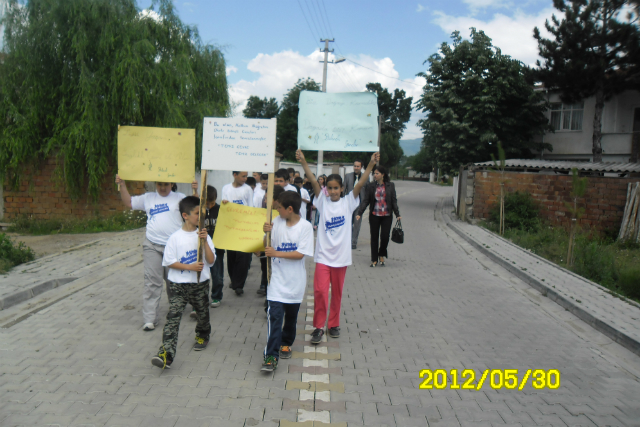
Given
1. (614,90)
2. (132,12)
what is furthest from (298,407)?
(614,90)

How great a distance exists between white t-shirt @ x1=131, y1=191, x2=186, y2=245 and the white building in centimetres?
2345

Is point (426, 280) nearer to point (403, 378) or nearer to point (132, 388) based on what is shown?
point (403, 378)

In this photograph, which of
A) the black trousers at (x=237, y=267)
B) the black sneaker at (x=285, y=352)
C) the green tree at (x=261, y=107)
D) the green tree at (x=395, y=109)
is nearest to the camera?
the black sneaker at (x=285, y=352)

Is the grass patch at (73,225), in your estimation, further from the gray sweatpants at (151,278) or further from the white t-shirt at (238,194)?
the gray sweatpants at (151,278)

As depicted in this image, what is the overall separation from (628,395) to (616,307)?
120 inches

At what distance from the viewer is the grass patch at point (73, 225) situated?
13.8 meters

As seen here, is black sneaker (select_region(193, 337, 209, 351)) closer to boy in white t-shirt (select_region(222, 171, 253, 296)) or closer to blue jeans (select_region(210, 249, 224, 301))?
blue jeans (select_region(210, 249, 224, 301))

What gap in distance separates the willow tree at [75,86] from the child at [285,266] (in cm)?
1075

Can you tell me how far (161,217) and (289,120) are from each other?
6025cm

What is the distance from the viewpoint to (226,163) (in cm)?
488

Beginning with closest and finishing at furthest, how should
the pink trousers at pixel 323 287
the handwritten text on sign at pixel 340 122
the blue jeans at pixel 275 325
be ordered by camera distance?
the blue jeans at pixel 275 325, the pink trousers at pixel 323 287, the handwritten text on sign at pixel 340 122

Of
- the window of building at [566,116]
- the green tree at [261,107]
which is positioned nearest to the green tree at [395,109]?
the green tree at [261,107]

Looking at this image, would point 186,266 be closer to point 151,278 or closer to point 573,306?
point 151,278

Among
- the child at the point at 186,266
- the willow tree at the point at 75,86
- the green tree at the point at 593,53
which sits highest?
the green tree at the point at 593,53
